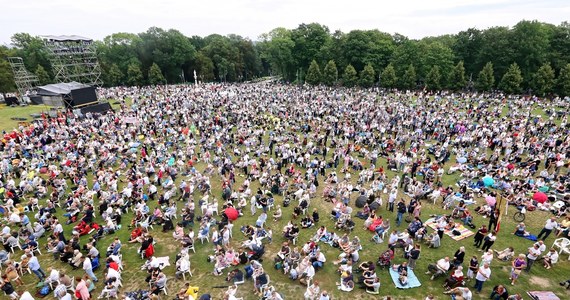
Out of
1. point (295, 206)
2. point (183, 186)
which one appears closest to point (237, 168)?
→ point (183, 186)

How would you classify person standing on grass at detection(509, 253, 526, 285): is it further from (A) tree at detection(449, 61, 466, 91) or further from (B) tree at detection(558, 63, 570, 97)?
(A) tree at detection(449, 61, 466, 91)

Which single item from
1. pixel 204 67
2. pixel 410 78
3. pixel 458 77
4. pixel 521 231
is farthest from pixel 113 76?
pixel 521 231

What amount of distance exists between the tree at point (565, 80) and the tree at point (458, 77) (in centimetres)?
1240

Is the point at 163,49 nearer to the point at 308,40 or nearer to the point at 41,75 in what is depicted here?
the point at 41,75

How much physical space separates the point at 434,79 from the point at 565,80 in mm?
17226

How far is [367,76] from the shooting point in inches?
2345

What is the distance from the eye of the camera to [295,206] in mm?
16688

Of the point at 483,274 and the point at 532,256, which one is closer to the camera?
the point at 483,274

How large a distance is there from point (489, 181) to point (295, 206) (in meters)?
11.0

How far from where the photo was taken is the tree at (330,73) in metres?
63.5

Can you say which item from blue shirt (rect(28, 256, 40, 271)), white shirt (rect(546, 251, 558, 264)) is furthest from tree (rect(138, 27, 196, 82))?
white shirt (rect(546, 251, 558, 264))

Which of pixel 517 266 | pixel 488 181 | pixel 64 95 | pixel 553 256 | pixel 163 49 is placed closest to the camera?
pixel 517 266

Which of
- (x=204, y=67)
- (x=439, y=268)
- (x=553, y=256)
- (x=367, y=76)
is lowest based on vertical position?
(x=553, y=256)

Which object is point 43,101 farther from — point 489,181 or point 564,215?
point 564,215
